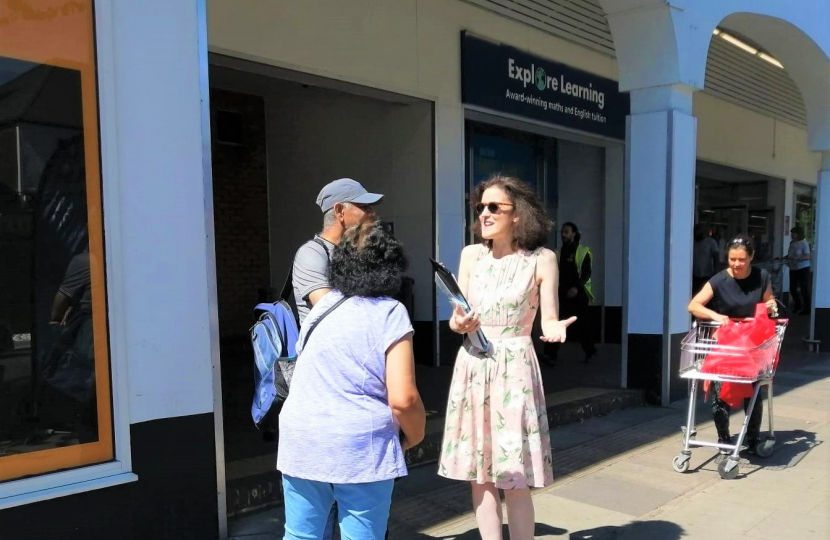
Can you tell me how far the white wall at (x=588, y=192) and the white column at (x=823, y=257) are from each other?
10.2ft

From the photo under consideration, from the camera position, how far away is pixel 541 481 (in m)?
2.90

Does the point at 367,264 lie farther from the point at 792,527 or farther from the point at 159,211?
the point at 792,527

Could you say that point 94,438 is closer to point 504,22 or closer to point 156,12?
point 156,12

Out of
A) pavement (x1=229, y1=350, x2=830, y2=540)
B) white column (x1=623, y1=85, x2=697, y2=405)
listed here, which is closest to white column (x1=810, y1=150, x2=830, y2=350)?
white column (x1=623, y1=85, x2=697, y2=405)

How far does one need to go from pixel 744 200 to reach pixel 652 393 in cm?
1089

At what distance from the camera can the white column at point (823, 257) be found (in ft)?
31.9

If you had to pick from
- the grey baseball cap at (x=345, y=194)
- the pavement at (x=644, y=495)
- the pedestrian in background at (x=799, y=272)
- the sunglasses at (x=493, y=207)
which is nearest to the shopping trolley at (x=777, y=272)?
the pedestrian in background at (x=799, y=272)

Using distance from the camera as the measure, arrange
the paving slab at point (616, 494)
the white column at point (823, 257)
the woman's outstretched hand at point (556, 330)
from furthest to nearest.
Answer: the white column at point (823, 257)
the paving slab at point (616, 494)
the woman's outstretched hand at point (556, 330)

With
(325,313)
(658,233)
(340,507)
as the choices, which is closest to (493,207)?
(325,313)

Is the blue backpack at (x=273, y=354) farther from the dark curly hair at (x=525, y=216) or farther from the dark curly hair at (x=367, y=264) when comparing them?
the dark curly hair at (x=525, y=216)

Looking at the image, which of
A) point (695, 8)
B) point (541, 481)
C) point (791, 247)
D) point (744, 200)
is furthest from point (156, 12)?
point (744, 200)

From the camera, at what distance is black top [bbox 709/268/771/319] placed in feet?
15.6

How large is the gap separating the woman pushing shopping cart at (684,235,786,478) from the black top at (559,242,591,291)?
3.04 metres

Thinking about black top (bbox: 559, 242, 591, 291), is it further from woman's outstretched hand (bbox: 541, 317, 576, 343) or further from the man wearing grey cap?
the man wearing grey cap
